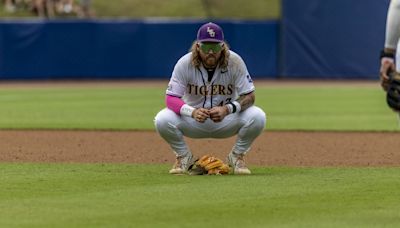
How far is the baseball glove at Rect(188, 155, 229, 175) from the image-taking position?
9.84 meters

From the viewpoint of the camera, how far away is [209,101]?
9.91 meters

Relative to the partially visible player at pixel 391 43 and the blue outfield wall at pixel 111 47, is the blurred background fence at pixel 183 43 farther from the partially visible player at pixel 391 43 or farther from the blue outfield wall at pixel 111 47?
the partially visible player at pixel 391 43

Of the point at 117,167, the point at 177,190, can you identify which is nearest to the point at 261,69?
the point at 117,167

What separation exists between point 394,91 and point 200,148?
6245mm

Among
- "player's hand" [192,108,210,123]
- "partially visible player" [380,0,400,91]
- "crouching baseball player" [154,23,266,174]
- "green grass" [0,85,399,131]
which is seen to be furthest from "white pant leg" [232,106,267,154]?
"green grass" [0,85,399,131]

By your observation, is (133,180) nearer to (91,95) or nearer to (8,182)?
(8,182)

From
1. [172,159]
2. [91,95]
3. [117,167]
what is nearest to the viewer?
[117,167]

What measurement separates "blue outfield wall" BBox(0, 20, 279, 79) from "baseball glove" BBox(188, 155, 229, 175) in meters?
20.6

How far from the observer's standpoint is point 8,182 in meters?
9.09

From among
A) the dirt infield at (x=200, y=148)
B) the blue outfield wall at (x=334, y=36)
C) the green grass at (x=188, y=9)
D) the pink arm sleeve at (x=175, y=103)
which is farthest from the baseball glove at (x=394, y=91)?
the green grass at (x=188, y=9)

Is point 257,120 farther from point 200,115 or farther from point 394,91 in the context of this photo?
point 394,91

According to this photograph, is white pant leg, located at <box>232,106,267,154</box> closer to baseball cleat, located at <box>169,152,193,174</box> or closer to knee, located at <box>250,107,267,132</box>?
knee, located at <box>250,107,267,132</box>

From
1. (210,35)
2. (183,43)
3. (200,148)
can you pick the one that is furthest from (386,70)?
(183,43)

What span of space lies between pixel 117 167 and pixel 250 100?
64.8 inches
